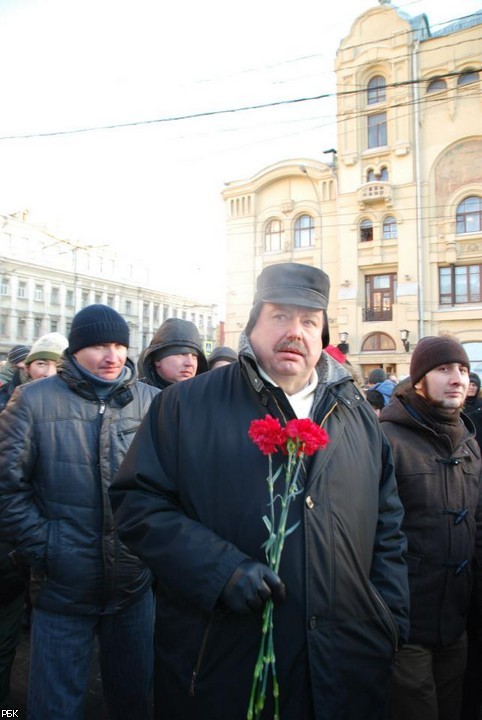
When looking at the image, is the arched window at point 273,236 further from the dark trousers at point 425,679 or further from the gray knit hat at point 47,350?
the dark trousers at point 425,679

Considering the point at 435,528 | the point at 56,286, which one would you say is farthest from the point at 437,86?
the point at 56,286

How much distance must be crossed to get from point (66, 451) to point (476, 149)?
88.4ft

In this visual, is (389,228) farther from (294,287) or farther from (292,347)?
(292,347)

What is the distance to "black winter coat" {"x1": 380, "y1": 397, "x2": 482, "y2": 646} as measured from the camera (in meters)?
2.46

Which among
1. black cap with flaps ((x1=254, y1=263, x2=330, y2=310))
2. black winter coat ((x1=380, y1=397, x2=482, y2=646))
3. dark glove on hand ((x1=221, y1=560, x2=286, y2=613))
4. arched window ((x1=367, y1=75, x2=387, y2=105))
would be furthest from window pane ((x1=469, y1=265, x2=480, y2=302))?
dark glove on hand ((x1=221, y1=560, x2=286, y2=613))

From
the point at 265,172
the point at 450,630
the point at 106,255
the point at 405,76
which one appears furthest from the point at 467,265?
the point at 106,255

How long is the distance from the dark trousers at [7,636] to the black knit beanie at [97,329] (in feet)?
5.05

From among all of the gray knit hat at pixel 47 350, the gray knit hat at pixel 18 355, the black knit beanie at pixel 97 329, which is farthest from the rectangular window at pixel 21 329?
the black knit beanie at pixel 97 329

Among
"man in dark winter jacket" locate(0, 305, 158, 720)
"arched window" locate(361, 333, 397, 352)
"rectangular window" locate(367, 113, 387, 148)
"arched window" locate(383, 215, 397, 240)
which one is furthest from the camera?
"rectangular window" locate(367, 113, 387, 148)

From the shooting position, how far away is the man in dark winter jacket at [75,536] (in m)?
2.28

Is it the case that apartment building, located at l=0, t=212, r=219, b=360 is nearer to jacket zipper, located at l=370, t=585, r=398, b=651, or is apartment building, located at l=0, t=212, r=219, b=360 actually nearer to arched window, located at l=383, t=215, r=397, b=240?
arched window, located at l=383, t=215, r=397, b=240

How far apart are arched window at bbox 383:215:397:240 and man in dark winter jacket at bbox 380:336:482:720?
80.8ft

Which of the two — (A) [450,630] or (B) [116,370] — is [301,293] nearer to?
(B) [116,370]

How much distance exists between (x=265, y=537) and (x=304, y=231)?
27.9 meters
